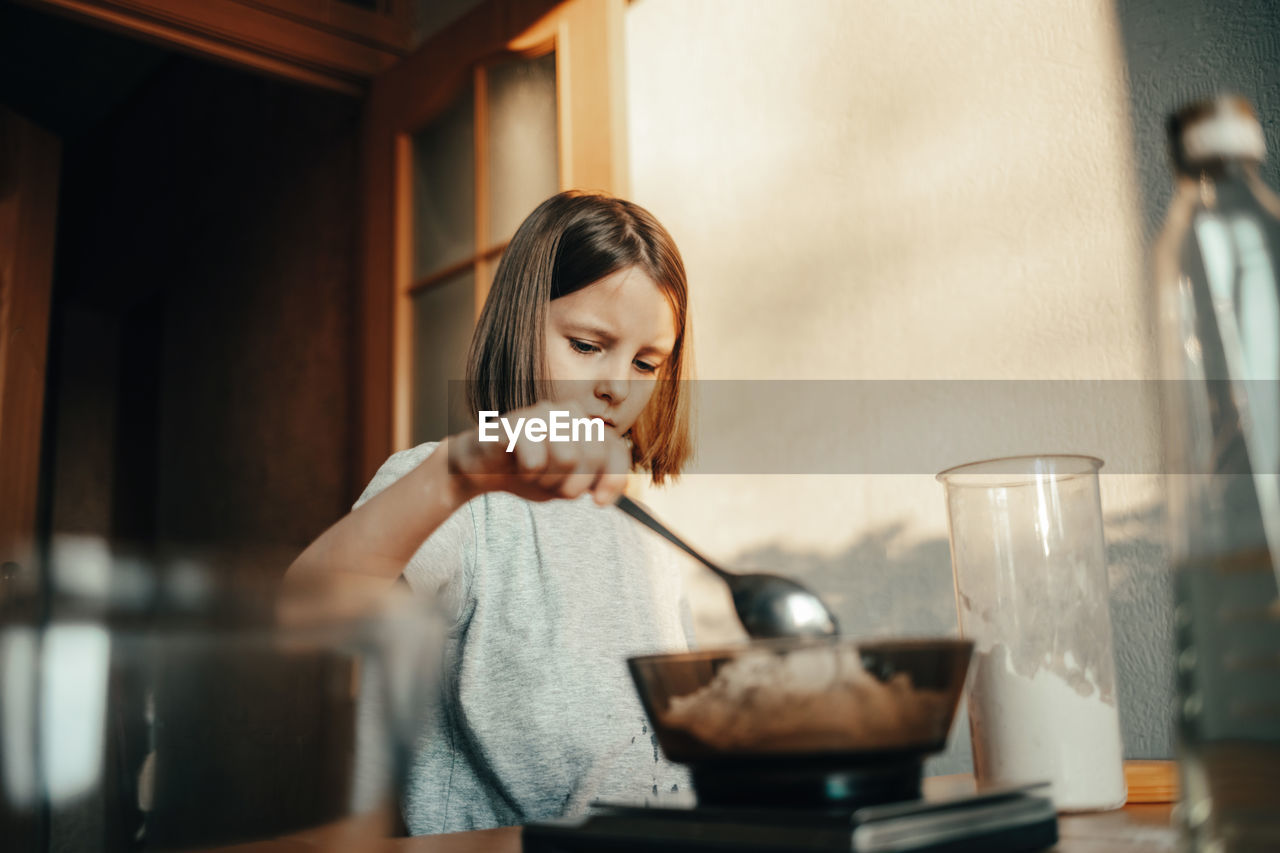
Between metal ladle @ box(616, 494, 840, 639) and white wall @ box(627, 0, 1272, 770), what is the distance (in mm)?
633

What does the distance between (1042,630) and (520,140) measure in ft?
5.05

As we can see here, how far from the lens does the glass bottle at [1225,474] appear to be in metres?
0.35

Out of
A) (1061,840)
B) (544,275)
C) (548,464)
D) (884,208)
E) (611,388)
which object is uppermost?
(884,208)

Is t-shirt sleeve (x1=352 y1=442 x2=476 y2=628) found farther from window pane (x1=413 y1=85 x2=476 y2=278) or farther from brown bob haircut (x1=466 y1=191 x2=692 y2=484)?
window pane (x1=413 y1=85 x2=476 y2=278)

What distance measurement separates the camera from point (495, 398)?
→ 4.18 feet

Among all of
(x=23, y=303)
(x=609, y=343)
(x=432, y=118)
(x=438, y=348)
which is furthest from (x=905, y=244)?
(x=23, y=303)

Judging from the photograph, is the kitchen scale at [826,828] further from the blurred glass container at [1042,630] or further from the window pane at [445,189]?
the window pane at [445,189]

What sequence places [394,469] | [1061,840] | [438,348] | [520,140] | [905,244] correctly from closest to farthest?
1. [1061,840]
2. [394,469]
3. [905,244]
4. [520,140]
5. [438,348]

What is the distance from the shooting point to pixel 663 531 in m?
0.66

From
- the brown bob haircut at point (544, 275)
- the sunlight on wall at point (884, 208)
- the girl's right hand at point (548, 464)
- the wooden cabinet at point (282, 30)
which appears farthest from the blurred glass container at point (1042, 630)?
the wooden cabinet at point (282, 30)

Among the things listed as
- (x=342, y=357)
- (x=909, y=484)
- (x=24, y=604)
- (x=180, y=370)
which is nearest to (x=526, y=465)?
(x=909, y=484)

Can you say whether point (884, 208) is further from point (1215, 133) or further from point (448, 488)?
point (1215, 133)

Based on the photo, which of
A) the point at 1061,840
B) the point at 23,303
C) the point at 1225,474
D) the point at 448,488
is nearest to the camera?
the point at 1225,474

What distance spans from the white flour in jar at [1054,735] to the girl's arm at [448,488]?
0.29m
